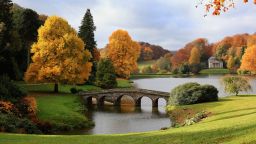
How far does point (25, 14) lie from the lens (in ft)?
223

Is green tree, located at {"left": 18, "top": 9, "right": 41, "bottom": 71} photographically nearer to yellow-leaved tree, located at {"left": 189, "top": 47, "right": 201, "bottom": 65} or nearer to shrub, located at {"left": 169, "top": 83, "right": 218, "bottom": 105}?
shrub, located at {"left": 169, "top": 83, "right": 218, "bottom": 105}

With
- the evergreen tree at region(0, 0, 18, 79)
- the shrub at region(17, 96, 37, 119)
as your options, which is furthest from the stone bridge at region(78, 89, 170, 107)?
the shrub at region(17, 96, 37, 119)

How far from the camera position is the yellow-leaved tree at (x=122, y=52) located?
295ft

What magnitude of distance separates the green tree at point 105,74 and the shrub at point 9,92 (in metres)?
30.8

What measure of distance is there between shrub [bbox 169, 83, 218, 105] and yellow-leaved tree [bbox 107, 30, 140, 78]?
37599mm

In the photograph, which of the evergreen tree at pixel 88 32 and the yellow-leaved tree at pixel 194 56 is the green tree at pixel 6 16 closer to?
the evergreen tree at pixel 88 32

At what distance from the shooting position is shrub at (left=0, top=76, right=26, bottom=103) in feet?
134

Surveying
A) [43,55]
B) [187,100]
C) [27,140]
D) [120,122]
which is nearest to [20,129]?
[27,140]

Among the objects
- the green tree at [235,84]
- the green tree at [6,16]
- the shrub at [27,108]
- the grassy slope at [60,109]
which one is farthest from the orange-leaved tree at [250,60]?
the shrub at [27,108]

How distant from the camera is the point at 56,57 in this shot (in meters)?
61.3

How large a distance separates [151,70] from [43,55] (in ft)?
392

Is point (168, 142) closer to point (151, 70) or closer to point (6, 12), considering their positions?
point (6, 12)

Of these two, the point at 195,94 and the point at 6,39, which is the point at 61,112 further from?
the point at 6,39

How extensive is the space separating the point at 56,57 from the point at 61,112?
17.5m
